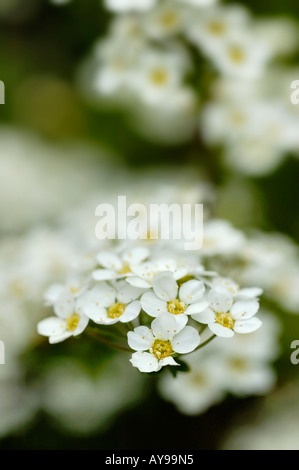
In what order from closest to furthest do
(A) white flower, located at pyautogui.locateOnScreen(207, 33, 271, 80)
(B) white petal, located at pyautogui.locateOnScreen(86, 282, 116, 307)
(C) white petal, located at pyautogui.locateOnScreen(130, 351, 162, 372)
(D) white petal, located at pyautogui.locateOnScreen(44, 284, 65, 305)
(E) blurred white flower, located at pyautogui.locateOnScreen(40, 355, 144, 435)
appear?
(C) white petal, located at pyautogui.locateOnScreen(130, 351, 162, 372) < (B) white petal, located at pyautogui.locateOnScreen(86, 282, 116, 307) < (D) white petal, located at pyautogui.locateOnScreen(44, 284, 65, 305) < (E) blurred white flower, located at pyautogui.locateOnScreen(40, 355, 144, 435) < (A) white flower, located at pyautogui.locateOnScreen(207, 33, 271, 80)

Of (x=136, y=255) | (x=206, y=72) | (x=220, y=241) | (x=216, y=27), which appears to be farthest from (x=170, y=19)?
(x=136, y=255)

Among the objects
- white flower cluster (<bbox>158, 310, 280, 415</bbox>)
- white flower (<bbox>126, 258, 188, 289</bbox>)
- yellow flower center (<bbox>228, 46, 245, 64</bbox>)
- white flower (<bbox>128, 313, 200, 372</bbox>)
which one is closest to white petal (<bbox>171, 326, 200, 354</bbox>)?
white flower (<bbox>128, 313, 200, 372</bbox>)

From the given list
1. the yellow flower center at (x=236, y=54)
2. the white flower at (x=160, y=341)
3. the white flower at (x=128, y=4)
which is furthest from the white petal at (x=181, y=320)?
the yellow flower center at (x=236, y=54)

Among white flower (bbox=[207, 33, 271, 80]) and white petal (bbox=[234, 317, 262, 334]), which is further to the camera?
white flower (bbox=[207, 33, 271, 80])

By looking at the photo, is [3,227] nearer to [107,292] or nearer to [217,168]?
[217,168]

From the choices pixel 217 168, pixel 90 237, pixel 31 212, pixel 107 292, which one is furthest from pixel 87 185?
pixel 107 292

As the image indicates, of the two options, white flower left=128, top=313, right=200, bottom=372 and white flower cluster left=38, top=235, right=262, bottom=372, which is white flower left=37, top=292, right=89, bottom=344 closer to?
white flower cluster left=38, top=235, right=262, bottom=372

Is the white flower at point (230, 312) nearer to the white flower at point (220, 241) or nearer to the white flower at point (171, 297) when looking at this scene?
the white flower at point (171, 297)
